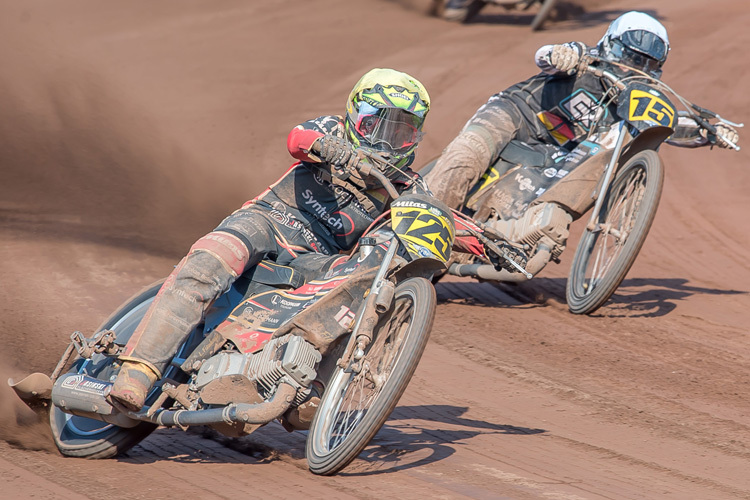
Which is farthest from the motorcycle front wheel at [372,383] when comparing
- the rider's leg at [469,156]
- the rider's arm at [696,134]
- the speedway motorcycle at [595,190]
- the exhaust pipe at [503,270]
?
the rider's arm at [696,134]

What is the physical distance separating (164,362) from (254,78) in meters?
11.5

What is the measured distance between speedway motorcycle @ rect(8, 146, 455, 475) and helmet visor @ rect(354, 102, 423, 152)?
0.18m

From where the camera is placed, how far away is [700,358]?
22.5 ft

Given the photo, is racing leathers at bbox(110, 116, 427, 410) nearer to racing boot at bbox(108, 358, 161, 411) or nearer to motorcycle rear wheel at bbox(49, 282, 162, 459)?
racing boot at bbox(108, 358, 161, 411)

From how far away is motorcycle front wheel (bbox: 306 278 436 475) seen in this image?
406cm

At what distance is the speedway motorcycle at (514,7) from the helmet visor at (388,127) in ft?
47.1

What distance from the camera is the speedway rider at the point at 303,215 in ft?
14.9

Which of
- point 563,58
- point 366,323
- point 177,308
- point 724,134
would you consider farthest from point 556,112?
point 177,308

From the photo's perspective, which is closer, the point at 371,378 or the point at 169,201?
the point at 371,378

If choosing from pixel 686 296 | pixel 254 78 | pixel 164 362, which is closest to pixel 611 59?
pixel 686 296

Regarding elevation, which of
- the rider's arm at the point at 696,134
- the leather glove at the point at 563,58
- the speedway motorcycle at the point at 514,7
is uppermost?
the speedway motorcycle at the point at 514,7

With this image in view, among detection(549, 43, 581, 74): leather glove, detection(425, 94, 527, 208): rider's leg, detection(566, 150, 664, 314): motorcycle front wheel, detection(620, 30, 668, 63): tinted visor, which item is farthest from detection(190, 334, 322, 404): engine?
detection(620, 30, 668, 63): tinted visor

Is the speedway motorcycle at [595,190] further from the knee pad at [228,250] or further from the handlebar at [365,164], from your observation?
the knee pad at [228,250]

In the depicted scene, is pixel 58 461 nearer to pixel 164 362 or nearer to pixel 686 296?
pixel 164 362
